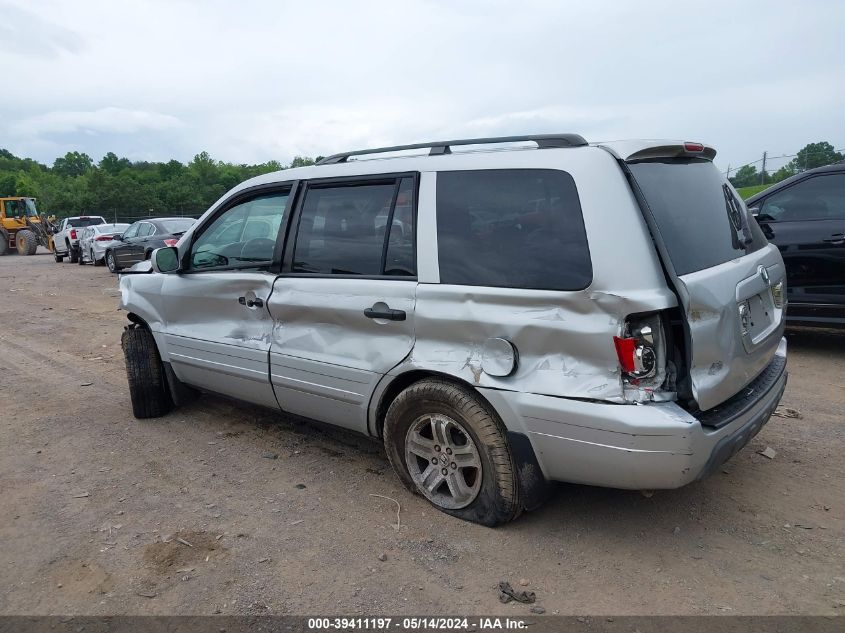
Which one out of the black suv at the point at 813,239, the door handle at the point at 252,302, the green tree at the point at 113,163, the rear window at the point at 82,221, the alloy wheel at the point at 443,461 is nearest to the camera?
the alloy wheel at the point at 443,461

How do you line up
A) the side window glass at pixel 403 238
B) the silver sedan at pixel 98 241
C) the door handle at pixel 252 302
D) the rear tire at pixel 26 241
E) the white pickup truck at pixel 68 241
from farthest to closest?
the rear tire at pixel 26 241 → the white pickup truck at pixel 68 241 → the silver sedan at pixel 98 241 → the door handle at pixel 252 302 → the side window glass at pixel 403 238

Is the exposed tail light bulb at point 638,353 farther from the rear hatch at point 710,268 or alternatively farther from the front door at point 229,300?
the front door at point 229,300

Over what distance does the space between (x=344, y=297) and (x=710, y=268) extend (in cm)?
185

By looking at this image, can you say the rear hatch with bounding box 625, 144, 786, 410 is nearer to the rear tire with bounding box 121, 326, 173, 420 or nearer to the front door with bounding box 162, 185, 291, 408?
the front door with bounding box 162, 185, 291, 408

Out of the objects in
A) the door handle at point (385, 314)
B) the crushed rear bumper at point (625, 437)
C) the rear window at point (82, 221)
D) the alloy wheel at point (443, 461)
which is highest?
the door handle at point (385, 314)

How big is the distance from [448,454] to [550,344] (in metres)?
0.86

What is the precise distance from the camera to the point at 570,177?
111 inches

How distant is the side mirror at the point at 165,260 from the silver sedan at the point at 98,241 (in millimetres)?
16957

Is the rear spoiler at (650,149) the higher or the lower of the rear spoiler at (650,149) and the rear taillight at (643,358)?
the higher

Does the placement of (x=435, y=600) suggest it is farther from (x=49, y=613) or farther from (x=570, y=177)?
(x=570, y=177)

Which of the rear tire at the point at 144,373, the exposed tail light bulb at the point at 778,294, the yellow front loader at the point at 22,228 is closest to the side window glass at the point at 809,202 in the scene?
the exposed tail light bulb at the point at 778,294

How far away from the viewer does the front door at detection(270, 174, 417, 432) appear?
130 inches

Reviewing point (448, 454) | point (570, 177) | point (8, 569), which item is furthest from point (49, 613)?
point (570, 177)

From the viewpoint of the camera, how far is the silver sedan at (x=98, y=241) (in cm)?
2000
